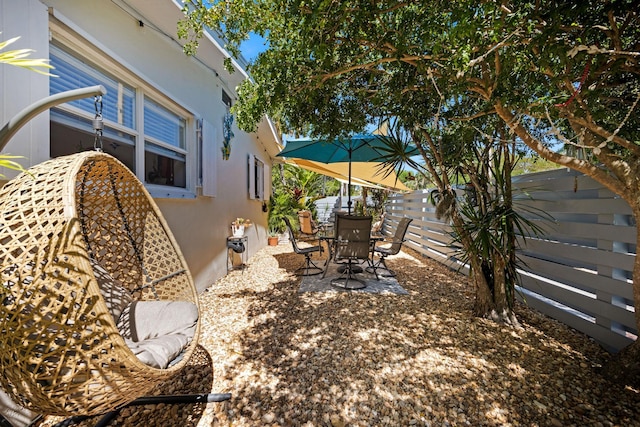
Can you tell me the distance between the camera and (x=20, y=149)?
69.5 inches

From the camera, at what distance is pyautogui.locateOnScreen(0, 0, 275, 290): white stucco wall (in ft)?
5.81

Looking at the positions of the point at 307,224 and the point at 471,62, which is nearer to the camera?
the point at 471,62

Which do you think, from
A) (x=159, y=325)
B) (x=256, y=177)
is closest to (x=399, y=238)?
(x=159, y=325)

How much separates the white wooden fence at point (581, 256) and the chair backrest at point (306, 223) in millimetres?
5927

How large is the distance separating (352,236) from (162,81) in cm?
332

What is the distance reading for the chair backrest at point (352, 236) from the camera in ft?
13.6

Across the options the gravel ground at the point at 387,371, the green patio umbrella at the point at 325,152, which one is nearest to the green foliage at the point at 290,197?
the green patio umbrella at the point at 325,152

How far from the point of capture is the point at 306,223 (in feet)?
29.2

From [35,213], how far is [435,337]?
3174mm

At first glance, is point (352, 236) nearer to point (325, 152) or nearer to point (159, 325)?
point (325, 152)

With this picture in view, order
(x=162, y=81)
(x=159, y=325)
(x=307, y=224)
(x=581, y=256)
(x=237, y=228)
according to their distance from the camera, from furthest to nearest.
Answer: (x=307, y=224), (x=237, y=228), (x=162, y=81), (x=581, y=256), (x=159, y=325)

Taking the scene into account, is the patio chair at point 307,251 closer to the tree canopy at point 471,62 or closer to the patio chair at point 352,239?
the patio chair at point 352,239

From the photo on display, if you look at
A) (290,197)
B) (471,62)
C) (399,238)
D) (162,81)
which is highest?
(162,81)

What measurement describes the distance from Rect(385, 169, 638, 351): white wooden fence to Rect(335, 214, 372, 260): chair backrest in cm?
202
